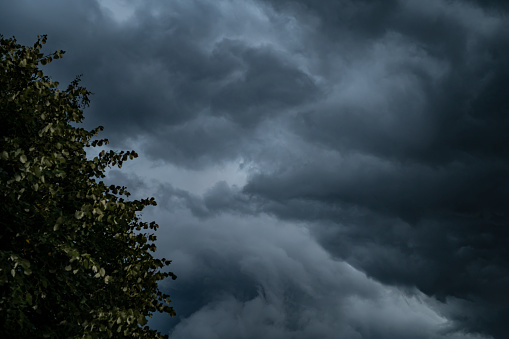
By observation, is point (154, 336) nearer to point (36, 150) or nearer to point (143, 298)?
point (143, 298)

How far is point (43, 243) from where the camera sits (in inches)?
338

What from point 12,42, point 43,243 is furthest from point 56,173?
point 12,42

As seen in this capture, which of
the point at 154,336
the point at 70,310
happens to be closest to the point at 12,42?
the point at 70,310

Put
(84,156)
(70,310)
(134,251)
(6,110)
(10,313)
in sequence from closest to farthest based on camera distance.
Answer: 1. (10,313)
2. (70,310)
3. (6,110)
4. (134,251)
5. (84,156)

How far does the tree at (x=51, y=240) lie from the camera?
8.03 m

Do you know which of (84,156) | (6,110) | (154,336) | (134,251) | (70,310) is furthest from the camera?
(84,156)

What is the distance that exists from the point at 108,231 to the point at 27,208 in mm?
4353

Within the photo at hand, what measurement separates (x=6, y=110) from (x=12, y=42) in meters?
4.03

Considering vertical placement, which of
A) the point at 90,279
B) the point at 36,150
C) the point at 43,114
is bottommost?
the point at 90,279

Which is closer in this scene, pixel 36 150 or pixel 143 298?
pixel 36 150

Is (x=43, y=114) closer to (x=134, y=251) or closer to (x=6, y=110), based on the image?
(x=6, y=110)

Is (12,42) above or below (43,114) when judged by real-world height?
above

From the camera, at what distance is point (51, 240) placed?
8289mm

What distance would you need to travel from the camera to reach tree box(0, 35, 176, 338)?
8031mm
